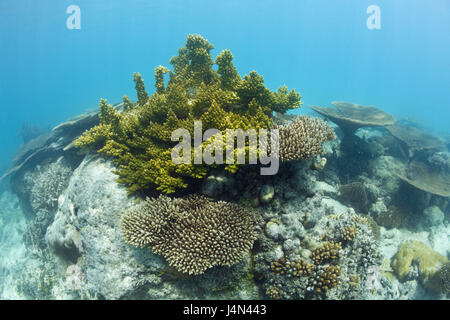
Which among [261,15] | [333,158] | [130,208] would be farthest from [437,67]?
[130,208]

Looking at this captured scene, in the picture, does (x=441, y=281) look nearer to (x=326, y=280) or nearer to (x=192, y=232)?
(x=326, y=280)

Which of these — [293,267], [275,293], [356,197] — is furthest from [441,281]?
[275,293]

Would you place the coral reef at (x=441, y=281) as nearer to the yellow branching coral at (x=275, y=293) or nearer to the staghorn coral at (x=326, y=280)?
the staghorn coral at (x=326, y=280)

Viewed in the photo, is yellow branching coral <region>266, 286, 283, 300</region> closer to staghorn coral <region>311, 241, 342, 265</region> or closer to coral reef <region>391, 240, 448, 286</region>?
staghorn coral <region>311, 241, 342, 265</region>

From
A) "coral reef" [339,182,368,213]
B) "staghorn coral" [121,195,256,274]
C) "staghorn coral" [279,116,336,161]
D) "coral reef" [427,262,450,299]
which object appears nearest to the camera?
"staghorn coral" [121,195,256,274]

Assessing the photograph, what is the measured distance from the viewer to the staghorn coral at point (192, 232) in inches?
153

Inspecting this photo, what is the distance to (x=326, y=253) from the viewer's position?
14.2 feet

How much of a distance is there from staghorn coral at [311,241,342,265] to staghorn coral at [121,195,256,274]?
143 cm

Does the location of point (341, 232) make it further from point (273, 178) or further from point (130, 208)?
point (130, 208)

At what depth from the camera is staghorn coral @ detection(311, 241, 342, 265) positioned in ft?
14.2

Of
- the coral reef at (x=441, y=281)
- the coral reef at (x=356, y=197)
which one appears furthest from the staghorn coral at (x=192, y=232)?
the coral reef at (x=441, y=281)

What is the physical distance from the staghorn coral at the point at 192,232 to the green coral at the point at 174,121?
60cm

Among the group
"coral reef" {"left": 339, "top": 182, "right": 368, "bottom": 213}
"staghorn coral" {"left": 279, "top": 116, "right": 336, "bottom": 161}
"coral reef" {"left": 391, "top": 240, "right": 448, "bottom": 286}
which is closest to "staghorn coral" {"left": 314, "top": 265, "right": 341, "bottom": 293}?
"staghorn coral" {"left": 279, "top": 116, "right": 336, "bottom": 161}

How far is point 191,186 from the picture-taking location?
491 cm
